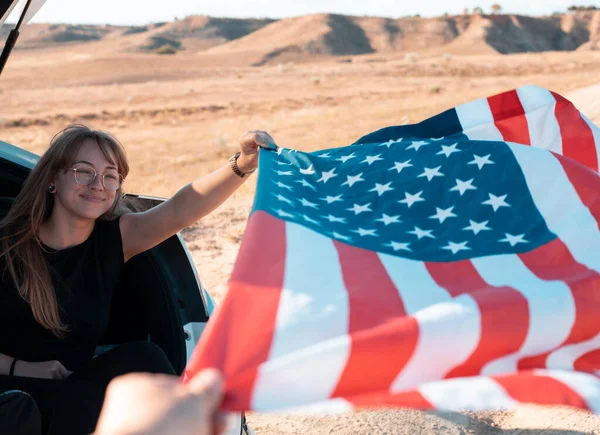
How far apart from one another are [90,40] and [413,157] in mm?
93092

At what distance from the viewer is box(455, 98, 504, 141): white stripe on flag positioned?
130 inches

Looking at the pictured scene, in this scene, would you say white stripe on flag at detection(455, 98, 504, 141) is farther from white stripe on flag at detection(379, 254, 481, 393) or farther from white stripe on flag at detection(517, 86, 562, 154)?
white stripe on flag at detection(379, 254, 481, 393)

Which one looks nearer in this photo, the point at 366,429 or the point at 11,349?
the point at 11,349

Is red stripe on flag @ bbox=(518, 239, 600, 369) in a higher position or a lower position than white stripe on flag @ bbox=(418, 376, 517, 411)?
higher

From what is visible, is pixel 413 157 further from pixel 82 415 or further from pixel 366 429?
pixel 82 415

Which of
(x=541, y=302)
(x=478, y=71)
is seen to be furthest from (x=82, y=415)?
(x=478, y=71)

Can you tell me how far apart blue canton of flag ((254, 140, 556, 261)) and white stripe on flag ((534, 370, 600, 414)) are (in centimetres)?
52

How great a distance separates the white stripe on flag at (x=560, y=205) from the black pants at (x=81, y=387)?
1560 millimetres

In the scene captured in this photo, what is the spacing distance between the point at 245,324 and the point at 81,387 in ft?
2.56

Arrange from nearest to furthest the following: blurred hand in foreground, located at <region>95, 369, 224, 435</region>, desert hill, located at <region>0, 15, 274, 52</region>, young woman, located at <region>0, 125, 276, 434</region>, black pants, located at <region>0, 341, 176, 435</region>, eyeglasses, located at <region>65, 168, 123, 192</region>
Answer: blurred hand in foreground, located at <region>95, 369, 224, 435</region>, black pants, located at <region>0, 341, 176, 435</region>, young woman, located at <region>0, 125, 276, 434</region>, eyeglasses, located at <region>65, 168, 123, 192</region>, desert hill, located at <region>0, 15, 274, 52</region>

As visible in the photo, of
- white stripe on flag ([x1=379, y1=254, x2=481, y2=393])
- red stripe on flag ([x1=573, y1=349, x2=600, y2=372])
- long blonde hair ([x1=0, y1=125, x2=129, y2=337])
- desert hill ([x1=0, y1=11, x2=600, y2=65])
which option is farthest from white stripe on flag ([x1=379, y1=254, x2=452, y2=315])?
desert hill ([x1=0, y1=11, x2=600, y2=65])

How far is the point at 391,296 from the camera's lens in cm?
212

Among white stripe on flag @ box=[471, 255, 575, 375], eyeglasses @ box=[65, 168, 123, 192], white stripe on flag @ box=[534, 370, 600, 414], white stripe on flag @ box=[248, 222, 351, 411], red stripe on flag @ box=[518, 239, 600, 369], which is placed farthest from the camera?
eyeglasses @ box=[65, 168, 123, 192]

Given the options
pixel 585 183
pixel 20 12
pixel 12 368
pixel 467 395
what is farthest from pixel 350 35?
pixel 467 395
